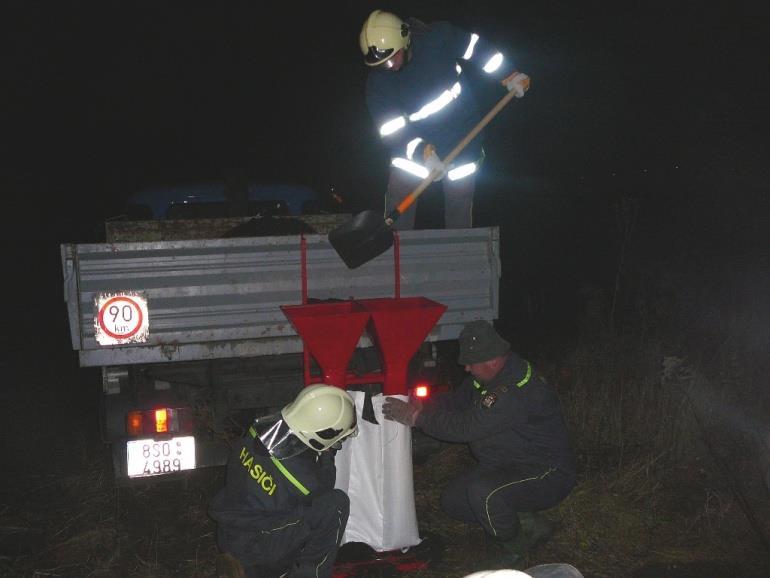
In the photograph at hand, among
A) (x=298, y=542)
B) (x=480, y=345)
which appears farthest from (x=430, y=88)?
(x=298, y=542)

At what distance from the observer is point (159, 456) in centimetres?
376

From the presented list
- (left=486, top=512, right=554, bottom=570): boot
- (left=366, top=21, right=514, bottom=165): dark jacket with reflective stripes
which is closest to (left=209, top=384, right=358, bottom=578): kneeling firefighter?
(left=486, top=512, right=554, bottom=570): boot

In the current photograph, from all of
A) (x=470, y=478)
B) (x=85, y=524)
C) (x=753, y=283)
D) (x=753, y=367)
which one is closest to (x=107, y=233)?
(x=85, y=524)

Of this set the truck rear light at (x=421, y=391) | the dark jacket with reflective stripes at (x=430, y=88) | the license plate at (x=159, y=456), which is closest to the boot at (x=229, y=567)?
the license plate at (x=159, y=456)

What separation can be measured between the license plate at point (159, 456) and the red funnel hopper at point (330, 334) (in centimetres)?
97

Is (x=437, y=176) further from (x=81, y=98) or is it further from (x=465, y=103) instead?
(x=81, y=98)

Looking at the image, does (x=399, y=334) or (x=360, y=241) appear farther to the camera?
(x=360, y=241)

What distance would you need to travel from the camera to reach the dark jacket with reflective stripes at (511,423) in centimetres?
370

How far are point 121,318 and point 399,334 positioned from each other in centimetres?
135

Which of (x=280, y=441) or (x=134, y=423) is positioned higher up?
(x=280, y=441)

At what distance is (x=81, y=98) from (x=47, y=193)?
3.81 metres

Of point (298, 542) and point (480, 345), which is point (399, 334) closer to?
point (480, 345)

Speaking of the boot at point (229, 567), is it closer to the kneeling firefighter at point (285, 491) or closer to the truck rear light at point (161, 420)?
the kneeling firefighter at point (285, 491)

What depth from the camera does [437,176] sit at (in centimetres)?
448
